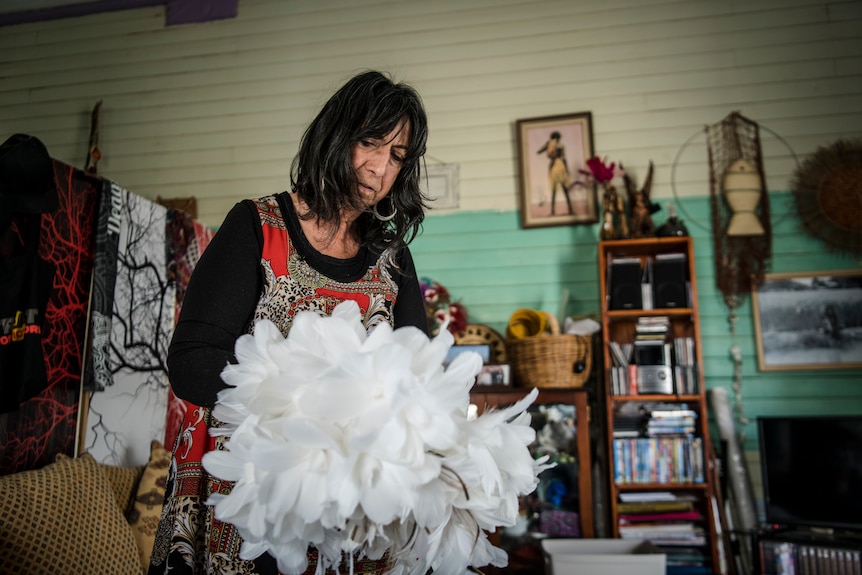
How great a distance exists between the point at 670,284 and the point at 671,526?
4.01 feet

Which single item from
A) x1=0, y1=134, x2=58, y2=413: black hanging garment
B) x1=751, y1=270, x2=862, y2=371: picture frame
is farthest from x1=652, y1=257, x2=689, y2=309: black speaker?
x1=0, y1=134, x2=58, y2=413: black hanging garment

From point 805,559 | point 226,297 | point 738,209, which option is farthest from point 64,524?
point 738,209

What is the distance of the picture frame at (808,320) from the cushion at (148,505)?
3130mm

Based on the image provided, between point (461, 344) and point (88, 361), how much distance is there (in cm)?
188

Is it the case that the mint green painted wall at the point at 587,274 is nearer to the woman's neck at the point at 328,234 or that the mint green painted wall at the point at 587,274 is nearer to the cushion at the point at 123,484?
the cushion at the point at 123,484

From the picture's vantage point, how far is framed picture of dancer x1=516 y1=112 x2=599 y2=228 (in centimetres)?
402

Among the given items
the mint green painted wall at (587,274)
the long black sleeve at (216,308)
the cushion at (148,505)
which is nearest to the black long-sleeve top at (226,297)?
the long black sleeve at (216,308)

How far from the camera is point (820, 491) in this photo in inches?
126

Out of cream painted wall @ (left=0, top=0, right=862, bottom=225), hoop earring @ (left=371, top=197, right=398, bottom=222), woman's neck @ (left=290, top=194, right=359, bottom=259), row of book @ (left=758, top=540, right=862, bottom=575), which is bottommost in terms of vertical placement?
row of book @ (left=758, top=540, right=862, bottom=575)

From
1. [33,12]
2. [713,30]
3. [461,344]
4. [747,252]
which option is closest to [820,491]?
[747,252]

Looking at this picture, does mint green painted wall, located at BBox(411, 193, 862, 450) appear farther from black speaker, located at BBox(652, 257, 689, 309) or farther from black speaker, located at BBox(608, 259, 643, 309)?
black speaker, located at BBox(652, 257, 689, 309)

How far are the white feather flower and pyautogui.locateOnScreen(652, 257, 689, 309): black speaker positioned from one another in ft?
9.90

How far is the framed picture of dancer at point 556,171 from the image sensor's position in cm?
402

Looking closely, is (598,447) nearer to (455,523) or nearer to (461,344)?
(461,344)
